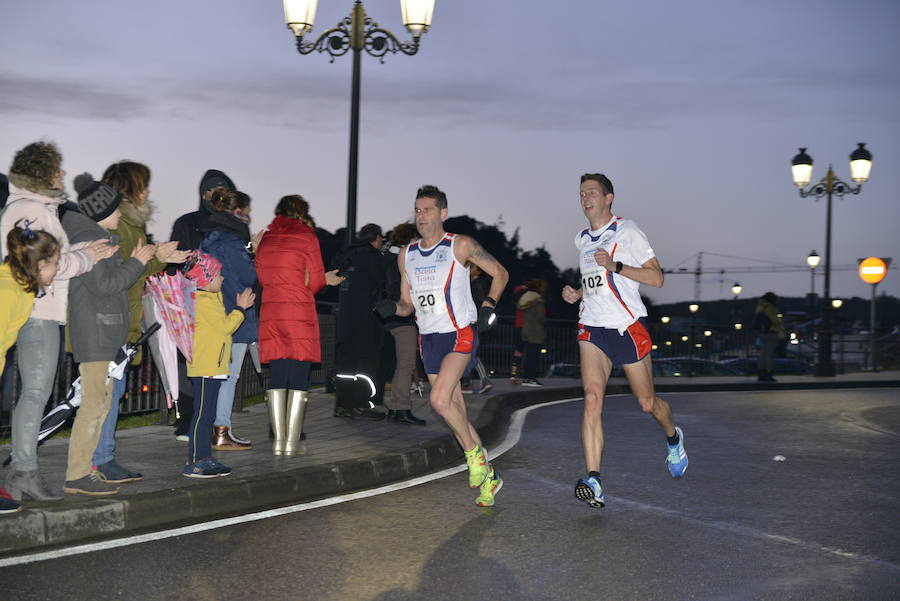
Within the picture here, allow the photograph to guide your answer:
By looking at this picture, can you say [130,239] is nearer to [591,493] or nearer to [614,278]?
[614,278]

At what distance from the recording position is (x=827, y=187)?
23547 mm

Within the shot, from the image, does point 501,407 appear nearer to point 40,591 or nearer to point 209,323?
point 209,323

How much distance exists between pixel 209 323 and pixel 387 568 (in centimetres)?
263

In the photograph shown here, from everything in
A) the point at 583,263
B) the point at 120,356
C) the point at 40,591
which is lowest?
the point at 40,591

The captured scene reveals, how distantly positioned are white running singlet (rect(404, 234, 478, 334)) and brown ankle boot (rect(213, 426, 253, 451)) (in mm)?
2262

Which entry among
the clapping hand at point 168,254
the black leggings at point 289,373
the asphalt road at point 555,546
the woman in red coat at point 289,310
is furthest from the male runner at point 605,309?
the clapping hand at point 168,254

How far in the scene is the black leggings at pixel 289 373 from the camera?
7.99m

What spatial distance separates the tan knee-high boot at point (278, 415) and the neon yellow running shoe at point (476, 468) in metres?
1.85

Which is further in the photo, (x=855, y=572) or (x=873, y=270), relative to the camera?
(x=873, y=270)

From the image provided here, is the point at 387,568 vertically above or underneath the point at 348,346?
underneath

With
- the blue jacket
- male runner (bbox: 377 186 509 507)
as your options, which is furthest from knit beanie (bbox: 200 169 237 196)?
male runner (bbox: 377 186 509 507)

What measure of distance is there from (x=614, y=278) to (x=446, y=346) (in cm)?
118

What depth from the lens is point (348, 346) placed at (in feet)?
34.6

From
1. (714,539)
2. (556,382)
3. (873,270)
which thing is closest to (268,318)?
(714,539)
